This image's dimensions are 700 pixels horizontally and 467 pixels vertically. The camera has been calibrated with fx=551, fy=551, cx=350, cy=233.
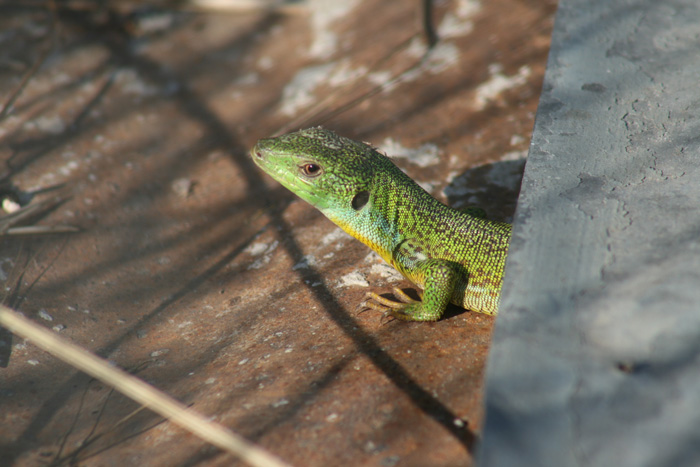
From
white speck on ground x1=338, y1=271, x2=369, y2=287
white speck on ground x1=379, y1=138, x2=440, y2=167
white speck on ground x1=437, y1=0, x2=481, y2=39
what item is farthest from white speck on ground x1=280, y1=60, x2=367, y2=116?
white speck on ground x1=338, y1=271, x2=369, y2=287

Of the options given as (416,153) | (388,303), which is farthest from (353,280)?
(416,153)

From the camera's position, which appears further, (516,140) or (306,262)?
(516,140)

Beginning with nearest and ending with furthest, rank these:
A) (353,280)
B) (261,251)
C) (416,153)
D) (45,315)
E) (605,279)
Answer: (605,279) → (45,315) → (353,280) → (261,251) → (416,153)

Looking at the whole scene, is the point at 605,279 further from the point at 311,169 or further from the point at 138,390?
the point at 138,390

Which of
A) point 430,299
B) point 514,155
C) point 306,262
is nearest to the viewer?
point 430,299

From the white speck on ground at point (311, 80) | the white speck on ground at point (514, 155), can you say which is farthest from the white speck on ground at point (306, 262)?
the white speck on ground at point (311, 80)

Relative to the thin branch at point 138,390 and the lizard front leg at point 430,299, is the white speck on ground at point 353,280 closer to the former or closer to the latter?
the lizard front leg at point 430,299

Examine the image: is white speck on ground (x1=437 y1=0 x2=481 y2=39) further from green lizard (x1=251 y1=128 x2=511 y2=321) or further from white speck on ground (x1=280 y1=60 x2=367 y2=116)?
green lizard (x1=251 y1=128 x2=511 y2=321)
